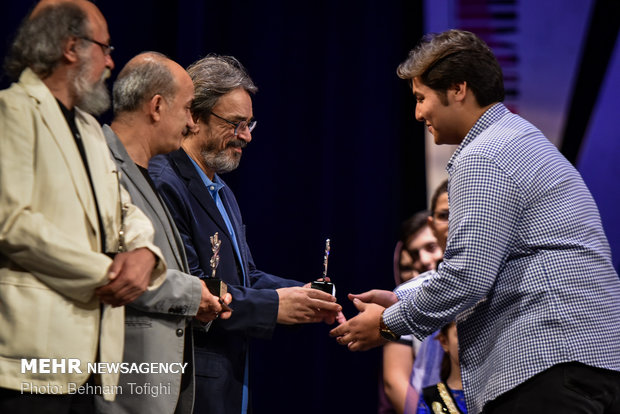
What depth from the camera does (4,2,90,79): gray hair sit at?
1874 mm

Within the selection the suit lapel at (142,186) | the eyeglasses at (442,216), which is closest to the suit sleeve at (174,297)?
the suit lapel at (142,186)

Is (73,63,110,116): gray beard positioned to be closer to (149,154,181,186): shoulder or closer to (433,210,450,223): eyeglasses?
(149,154,181,186): shoulder

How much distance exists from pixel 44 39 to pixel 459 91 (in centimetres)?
120

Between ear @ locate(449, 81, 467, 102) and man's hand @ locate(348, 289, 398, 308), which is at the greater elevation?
ear @ locate(449, 81, 467, 102)

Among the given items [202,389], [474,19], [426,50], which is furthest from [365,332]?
[474,19]

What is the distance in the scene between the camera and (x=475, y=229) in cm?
205

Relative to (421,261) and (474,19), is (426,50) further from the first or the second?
(474,19)

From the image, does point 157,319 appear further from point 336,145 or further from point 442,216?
point 336,145

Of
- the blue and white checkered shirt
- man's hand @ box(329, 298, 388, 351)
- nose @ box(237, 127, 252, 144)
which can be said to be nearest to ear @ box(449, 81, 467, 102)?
the blue and white checkered shirt

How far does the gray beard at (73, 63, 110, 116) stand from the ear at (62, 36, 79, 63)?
33 millimetres

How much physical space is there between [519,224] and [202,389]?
3.50ft

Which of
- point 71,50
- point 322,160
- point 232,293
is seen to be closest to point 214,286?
point 232,293

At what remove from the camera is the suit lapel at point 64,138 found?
5.82 ft

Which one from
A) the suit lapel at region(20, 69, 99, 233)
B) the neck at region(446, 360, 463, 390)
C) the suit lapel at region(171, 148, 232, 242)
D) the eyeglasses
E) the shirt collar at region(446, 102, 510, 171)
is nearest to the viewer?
the suit lapel at region(20, 69, 99, 233)
